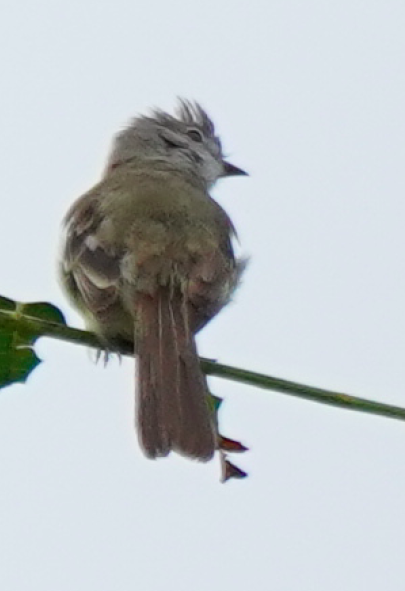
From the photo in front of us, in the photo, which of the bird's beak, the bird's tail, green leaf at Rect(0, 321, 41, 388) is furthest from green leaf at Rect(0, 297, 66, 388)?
the bird's beak

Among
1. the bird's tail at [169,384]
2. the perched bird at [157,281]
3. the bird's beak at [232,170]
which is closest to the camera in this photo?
the bird's tail at [169,384]

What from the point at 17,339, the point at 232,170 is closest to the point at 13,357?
the point at 17,339

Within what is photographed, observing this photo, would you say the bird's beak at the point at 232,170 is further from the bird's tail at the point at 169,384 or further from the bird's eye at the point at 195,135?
the bird's tail at the point at 169,384

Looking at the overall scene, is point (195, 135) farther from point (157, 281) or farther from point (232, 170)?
point (157, 281)

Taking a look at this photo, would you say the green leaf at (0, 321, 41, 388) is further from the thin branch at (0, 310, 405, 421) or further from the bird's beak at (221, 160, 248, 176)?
the bird's beak at (221, 160, 248, 176)

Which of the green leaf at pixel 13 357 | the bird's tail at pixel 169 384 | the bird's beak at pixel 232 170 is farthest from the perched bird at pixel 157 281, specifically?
the bird's beak at pixel 232 170

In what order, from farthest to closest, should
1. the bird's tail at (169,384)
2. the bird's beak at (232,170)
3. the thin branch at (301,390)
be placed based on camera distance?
the bird's beak at (232,170) → the bird's tail at (169,384) → the thin branch at (301,390)

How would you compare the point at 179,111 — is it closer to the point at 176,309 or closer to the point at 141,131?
the point at 141,131
